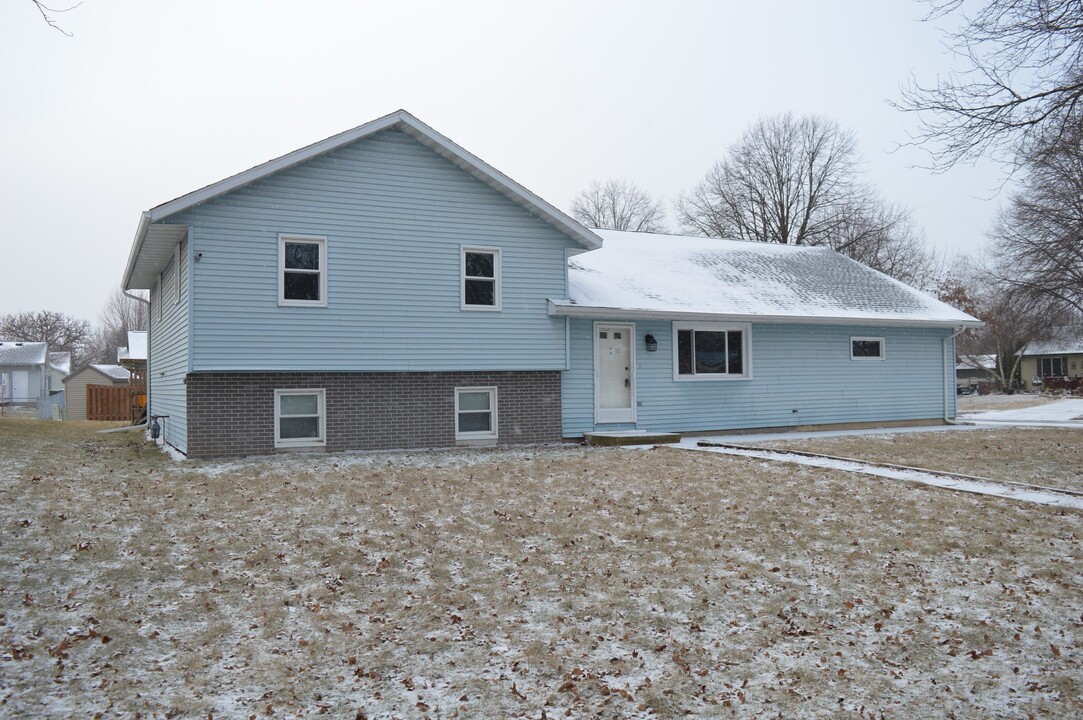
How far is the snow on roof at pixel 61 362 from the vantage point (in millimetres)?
67500

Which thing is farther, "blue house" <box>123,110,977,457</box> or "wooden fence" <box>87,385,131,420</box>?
"wooden fence" <box>87,385,131,420</box>

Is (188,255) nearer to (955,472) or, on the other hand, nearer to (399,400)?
(399,400)

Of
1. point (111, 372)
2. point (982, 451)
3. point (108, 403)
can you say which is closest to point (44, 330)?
point (111, 372)

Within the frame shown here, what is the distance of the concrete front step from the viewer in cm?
1491

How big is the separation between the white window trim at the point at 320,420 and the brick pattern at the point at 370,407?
8 centimetres

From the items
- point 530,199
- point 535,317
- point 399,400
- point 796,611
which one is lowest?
point 796,611

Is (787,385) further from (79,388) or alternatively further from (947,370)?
(79,388)

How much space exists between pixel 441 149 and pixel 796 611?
10703mm

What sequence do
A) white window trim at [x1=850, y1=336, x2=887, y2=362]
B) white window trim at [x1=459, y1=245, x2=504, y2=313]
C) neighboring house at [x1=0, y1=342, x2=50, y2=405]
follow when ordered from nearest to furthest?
white window trim at [x1=459, y1=245, x2=504, y2=313] < white window trim at [x1=850, y1=336, x2=887, y2=362] < neighboring house at [x1=0, y1=342, x2=50, y2=405]

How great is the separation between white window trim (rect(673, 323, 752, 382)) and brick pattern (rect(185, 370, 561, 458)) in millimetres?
2981

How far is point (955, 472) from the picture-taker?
11.4m

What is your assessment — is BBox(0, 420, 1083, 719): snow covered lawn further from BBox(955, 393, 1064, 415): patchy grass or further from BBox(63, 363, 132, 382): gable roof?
BBox(63, 363, 132, 382): gable roof

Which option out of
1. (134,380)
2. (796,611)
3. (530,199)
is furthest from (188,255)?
(134,380)

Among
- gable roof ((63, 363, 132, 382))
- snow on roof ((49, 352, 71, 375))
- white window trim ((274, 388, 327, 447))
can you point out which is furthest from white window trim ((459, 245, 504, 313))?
snow on roof ((49, 352, 71, 375))
